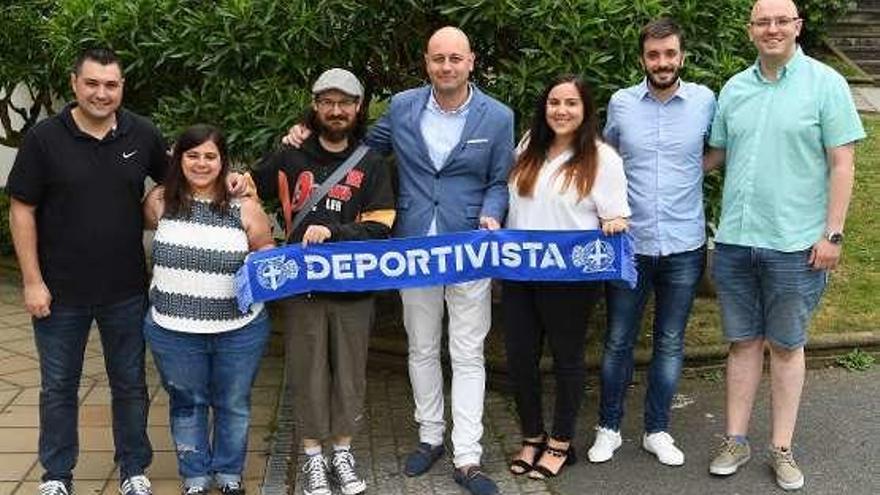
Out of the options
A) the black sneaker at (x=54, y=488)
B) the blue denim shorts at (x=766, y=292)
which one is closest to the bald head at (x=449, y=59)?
the blue denim shorts at (x=766, y=292)

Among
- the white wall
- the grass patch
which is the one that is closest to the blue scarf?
the grass patch

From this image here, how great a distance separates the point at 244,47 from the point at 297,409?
1.90 meters

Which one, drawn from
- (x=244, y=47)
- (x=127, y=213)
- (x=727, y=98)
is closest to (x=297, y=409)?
(x=127, y=213)

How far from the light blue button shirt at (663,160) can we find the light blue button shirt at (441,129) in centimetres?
70

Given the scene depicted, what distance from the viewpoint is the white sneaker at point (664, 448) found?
4605 mm

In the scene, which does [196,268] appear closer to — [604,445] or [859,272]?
[604,445]

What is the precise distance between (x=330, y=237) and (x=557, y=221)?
0.98 m

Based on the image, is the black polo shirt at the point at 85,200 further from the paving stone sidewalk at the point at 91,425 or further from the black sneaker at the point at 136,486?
the paving stone sidewalk at the point at 91,425

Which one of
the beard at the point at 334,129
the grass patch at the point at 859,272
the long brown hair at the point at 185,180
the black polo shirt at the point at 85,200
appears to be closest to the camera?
the black polo shirt at the point at 85,200

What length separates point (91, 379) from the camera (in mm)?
5789

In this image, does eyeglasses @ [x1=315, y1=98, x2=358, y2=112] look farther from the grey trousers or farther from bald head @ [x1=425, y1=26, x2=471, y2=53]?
the grey trousers

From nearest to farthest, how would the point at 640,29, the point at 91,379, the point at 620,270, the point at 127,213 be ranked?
the point at 127,213, the point at 620,270, the point at 640,29, the point at 91,379

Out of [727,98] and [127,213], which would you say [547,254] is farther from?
[127,213]

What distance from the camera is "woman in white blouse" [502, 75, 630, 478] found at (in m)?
4.09
